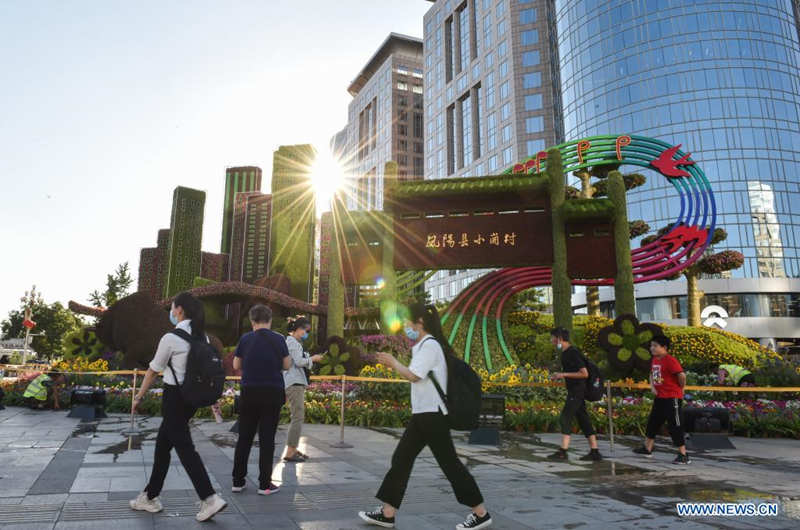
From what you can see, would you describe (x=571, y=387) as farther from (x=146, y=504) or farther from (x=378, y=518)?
(x=146, y=504)

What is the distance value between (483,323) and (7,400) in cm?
1465

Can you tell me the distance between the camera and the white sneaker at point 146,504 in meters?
4.02

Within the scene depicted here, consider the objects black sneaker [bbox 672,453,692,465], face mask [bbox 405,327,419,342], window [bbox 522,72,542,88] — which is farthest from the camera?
window [bbox 522,72,542,88]

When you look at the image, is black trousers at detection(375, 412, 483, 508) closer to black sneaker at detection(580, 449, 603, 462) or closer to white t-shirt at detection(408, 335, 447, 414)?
white t-shirt at detection(408, 335, 447, 414)

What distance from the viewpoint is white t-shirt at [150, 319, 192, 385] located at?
4.04 m

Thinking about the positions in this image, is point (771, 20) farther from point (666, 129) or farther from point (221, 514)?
point (221, 514)

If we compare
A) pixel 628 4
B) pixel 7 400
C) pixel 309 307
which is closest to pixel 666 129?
pixel 628 4

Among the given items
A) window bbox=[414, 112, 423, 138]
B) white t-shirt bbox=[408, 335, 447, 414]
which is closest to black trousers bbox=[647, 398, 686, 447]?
white t-shirt bbox=[408, 335, 447, 414]

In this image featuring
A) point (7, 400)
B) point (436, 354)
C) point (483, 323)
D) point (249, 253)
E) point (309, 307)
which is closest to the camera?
point (436, 354)

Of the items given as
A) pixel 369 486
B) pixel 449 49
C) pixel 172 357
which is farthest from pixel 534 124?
pixel 172 357

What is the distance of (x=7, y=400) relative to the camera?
Answer: 1336 centimetres

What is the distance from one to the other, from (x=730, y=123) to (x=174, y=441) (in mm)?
68464

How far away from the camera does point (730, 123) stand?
57.6 m

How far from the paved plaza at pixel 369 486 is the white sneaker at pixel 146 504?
0.20 ft
